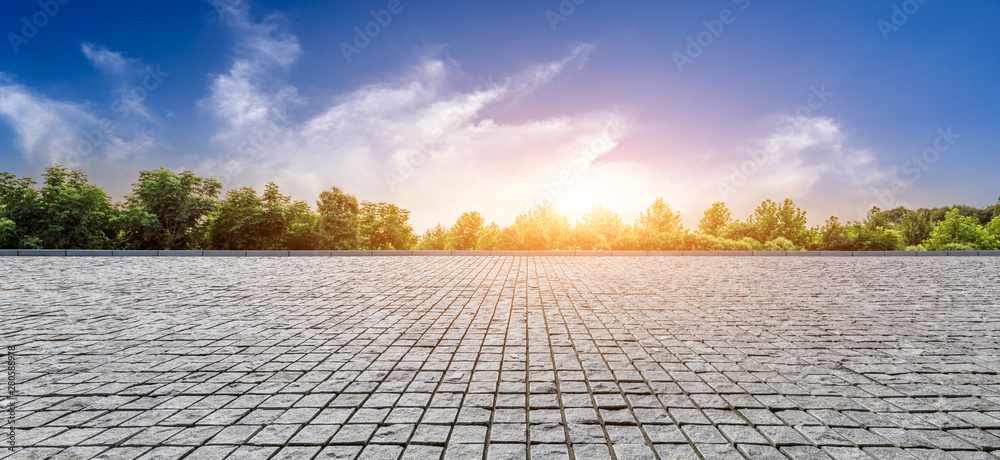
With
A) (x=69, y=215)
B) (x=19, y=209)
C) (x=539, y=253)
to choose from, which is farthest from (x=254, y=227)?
(x=539, y=253)

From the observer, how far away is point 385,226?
4222cm

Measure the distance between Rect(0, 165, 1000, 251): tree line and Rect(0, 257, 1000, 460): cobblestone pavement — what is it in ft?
60.7

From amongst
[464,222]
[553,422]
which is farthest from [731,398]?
[464,222]

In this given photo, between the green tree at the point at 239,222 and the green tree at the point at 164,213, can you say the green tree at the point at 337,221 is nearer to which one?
the green tree at the point at 239,222

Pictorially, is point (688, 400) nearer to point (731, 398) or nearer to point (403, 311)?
point (731, 398)

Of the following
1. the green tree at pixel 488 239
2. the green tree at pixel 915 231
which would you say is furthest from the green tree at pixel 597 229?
the green tree at pixel 915 231

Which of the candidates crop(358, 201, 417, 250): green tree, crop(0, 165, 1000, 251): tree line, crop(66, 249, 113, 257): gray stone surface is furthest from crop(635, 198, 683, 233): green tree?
crop(66, 249, 113, 257): gray stone surface

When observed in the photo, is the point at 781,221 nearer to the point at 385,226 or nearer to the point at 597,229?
the point at 597,229

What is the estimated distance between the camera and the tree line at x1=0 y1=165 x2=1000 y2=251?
24812mm

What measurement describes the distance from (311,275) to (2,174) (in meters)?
29.7

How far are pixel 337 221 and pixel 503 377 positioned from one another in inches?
1333

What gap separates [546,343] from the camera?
16.0 feet

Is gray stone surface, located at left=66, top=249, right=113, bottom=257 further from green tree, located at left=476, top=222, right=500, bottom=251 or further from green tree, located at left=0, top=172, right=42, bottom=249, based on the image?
green tree, located at left=476, top=222, right=500, bottom=251

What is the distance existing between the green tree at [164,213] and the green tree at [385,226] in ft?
43.1
